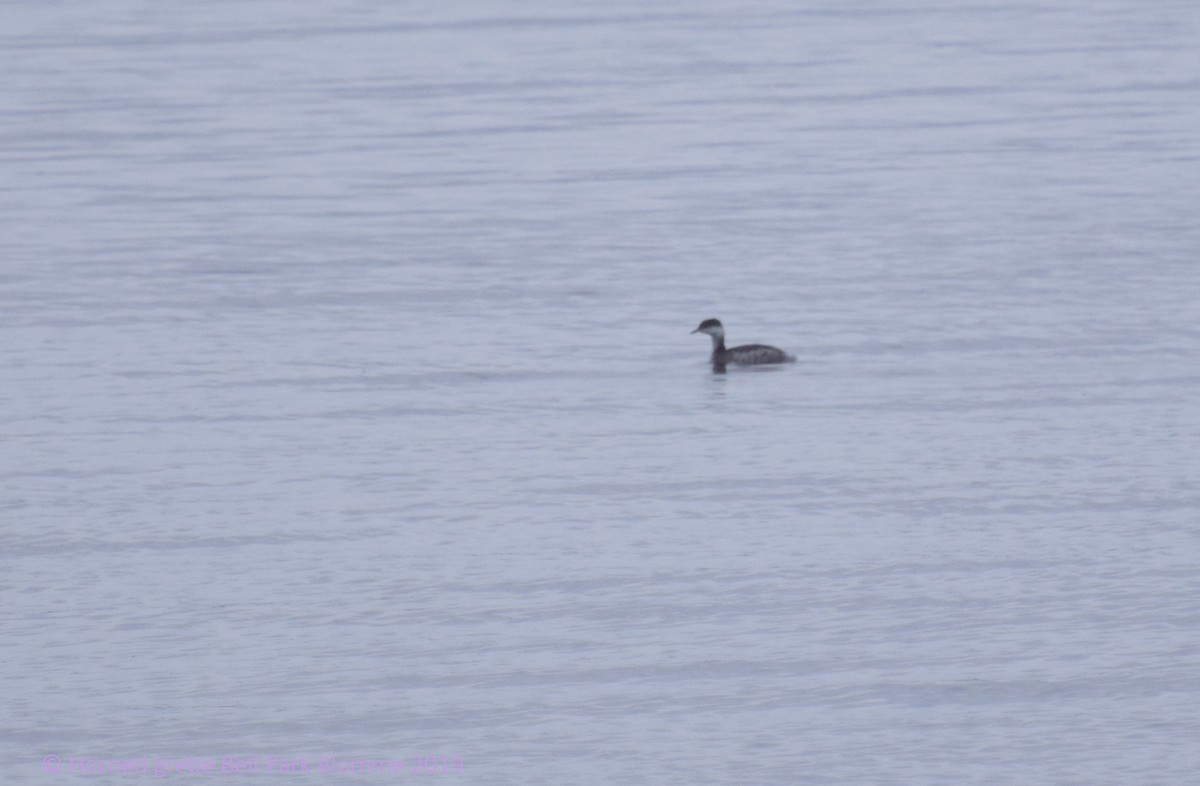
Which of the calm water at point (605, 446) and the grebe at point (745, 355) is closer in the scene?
the calm water at point (605, 446)

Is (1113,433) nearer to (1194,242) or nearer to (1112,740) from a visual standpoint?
(1112,740)

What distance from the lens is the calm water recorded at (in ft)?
36.7

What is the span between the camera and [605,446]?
16.2 m

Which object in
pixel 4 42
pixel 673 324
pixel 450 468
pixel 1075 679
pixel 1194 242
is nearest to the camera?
pixel 1075 679

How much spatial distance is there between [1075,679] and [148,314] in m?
11.1

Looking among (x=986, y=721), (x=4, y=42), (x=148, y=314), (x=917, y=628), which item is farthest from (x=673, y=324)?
(x=4, y=42)

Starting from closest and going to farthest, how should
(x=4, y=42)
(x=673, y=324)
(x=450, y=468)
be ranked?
(x=450, y=468) → (x=673, y=324) → (x=4, y=42)

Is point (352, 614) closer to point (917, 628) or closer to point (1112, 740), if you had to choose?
point (917, 628)

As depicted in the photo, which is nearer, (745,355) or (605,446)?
(605,446)

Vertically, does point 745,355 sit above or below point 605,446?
above

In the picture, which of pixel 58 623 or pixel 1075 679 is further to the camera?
pixel 58 623

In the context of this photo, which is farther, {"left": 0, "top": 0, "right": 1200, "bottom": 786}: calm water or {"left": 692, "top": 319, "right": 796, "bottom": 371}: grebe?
{"left": 692, "top": 319, "right": 796, "bottom": 371}: grebe

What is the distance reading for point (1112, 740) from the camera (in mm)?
10672

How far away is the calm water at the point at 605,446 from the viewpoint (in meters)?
11.2
